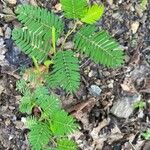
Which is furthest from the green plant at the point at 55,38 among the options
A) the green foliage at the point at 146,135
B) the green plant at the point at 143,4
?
the green foliage at the point at 146,135

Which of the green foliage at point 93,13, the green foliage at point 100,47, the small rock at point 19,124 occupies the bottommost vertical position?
the small rock at point 19,124

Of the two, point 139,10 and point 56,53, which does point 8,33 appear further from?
point 139,10

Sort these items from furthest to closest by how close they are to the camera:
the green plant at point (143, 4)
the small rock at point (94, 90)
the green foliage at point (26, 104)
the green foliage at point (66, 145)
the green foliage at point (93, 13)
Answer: the green plant at point (143, 4) < the small rock at point (94, 90) < the green foliage at point (26, 104) < the green foliage at point (66, 145) < the green foliage at point (93, 13)

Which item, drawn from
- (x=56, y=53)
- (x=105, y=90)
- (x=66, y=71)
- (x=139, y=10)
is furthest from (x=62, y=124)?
(x=139, y=10)

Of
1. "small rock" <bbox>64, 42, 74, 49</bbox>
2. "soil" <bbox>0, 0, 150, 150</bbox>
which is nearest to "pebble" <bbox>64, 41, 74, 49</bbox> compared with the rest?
"small rock" <bbox>64, 42, 74, 49</bbox>

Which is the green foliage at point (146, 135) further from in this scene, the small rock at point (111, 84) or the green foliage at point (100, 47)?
the green foliage at point (100, 47)

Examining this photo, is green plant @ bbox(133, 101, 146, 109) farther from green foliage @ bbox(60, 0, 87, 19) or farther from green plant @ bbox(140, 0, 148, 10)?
green foliage @ bbox(60, 0, 87, 19)
